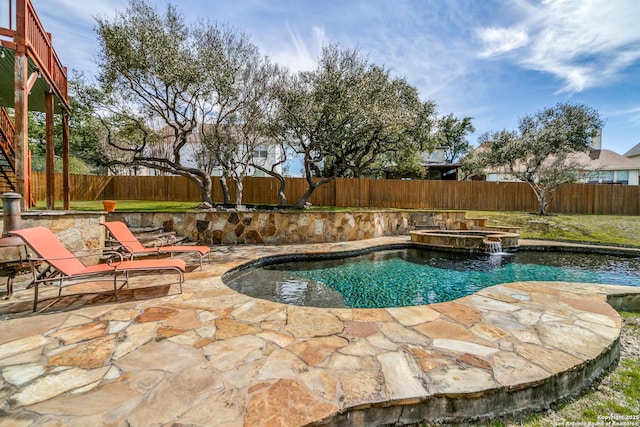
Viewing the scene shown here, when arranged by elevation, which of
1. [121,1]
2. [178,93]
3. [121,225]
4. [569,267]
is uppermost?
[121,1]

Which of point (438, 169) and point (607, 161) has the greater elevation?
point (607, 161)

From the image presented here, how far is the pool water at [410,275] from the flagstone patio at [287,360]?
1339 mm

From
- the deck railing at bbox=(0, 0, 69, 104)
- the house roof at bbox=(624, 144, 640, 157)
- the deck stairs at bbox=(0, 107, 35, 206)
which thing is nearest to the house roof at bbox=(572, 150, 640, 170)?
the house roof at bbox=(624, 144, 640, 157)

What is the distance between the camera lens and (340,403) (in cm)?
176

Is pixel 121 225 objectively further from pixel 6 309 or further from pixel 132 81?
pixel 132 81

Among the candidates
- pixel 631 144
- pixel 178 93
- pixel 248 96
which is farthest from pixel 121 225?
pixel 631 144

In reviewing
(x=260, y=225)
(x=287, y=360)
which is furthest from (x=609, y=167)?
(x=287, y=360)

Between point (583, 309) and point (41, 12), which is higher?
point (41, 12)

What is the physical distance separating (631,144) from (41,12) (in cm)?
5171

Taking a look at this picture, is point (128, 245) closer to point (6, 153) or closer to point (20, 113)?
point (20, 113)

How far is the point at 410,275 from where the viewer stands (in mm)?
6297

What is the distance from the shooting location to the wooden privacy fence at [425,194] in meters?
16.5

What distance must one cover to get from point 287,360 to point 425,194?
53.0 ft

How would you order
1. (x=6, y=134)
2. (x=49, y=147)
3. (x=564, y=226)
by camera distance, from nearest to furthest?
(x=49, y=147) < (x=6, y=134) < (x=564, y=226)
